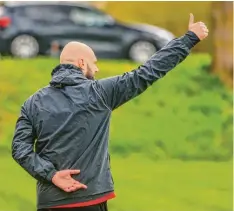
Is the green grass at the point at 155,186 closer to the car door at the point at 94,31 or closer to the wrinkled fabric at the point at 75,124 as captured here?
the car door at the point at 94,31

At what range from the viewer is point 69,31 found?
25.5 feet

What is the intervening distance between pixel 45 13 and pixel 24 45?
40 centimetres

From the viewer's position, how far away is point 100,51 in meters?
7.78

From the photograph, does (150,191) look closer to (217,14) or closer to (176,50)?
(217,14)

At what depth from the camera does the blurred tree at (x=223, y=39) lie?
804 cm

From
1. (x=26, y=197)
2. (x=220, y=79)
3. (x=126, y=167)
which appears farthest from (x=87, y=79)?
(x=220, y=79)

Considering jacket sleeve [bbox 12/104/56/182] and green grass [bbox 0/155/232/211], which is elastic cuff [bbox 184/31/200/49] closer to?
jacket sleeve [bbox 12/104/56/182]

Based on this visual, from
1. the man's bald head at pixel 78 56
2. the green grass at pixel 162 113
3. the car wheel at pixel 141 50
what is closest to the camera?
the man's bald head at pixel 78 56

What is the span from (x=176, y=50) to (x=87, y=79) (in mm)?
417

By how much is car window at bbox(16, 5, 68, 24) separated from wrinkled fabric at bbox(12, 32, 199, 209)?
14.9ft

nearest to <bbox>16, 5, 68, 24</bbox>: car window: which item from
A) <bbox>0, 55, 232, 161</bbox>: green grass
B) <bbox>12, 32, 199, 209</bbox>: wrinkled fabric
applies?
<bbox>0, 55, 232, 161</bbox>: green grass

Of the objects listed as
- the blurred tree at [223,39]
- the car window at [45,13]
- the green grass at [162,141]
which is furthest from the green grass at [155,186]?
the car window at [45,13]

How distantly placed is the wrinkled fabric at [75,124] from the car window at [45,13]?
14.9 feet

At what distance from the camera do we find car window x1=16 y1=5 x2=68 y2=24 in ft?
25.4
